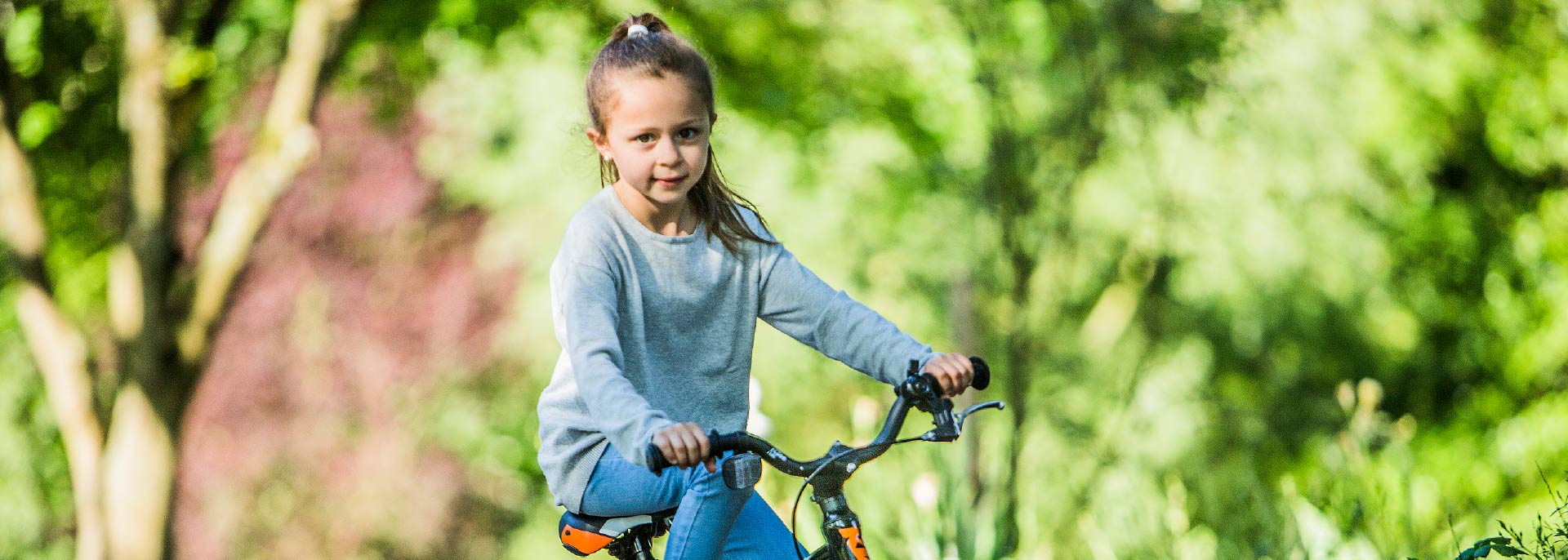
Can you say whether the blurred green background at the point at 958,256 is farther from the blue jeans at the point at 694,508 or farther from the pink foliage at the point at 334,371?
the blue jeans at the point at 694,508

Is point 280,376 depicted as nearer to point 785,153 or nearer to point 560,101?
point 560,101

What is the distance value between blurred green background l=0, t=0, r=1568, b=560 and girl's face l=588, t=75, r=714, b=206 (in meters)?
2.31

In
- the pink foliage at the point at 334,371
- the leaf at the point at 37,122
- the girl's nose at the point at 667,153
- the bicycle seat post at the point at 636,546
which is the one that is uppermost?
the pink foliage at the point at 334,371

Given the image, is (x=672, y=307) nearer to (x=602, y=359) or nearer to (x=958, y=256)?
(x=602, y=359)

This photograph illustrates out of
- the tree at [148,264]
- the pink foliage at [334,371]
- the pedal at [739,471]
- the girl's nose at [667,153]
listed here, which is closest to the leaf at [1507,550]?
the pedal at [739,471]

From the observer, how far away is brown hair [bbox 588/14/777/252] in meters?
2.28

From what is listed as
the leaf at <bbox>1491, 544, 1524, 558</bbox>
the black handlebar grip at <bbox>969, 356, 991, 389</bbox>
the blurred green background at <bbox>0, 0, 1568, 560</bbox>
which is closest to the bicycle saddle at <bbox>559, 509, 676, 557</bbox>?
the black handlebar grip at <bbox>969, 356, 991, 389</bbox>

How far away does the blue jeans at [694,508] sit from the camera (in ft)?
7.43

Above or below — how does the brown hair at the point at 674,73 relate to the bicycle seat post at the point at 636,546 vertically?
above

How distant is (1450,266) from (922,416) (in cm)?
393

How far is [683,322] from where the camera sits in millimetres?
2426

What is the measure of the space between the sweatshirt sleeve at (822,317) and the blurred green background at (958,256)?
1.97 m

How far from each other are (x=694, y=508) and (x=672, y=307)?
36cm

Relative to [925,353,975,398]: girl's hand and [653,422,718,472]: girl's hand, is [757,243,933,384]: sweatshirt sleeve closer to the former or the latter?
[925,353,975,398]: girl's hand
